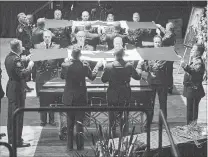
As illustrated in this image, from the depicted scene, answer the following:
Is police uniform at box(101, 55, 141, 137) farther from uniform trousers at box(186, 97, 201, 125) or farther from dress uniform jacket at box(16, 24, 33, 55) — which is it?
dress uniform jacket at box(16, 24, 33, 55)

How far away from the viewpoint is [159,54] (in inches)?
385

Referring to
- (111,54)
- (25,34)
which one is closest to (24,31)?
(25,34)

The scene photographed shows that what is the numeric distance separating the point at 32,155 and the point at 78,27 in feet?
16.7

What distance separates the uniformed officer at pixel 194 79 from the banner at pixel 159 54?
0.32 m

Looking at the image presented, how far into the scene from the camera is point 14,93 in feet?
31.2

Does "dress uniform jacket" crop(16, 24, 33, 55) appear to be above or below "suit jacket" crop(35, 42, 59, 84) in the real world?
above

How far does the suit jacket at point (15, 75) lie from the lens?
933 centimetres

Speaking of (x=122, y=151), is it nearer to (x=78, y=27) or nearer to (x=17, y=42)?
(x=17, y=42)

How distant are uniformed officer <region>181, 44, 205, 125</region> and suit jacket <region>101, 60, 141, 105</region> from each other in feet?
3.52

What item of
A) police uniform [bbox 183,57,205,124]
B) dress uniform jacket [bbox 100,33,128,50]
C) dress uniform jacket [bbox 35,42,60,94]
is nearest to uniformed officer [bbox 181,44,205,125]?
police uniform [bbox 183,57,205,124]

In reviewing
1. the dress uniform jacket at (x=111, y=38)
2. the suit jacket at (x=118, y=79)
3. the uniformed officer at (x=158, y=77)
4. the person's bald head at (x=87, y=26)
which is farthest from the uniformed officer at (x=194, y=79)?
the person's bald head at (x=87, y=26)

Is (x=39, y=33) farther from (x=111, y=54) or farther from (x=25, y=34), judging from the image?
(x=111, y=54)

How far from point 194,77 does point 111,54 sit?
63.1 inches

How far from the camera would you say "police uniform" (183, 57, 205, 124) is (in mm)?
10008
